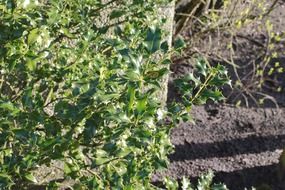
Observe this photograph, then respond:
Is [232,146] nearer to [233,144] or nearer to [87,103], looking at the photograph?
[233,144]

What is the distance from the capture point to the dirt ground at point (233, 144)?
143 inches

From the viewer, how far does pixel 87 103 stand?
6.03ft

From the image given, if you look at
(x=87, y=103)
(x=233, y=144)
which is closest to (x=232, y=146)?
(x=233, y=144)

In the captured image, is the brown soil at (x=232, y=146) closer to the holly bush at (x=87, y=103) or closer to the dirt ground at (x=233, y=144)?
the dirt ground at (x=233, y=144)

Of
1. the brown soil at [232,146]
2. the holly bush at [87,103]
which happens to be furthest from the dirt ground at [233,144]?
the holly bush at [87,103]

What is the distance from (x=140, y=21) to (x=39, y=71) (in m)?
0.59

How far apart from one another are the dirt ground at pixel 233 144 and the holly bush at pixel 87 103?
4.97 ft

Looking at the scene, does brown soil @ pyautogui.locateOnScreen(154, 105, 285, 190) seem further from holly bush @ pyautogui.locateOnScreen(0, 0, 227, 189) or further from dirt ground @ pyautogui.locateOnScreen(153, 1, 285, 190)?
holly bush @ pyautogui.locateOnScreen(0, 0, 227, 189)

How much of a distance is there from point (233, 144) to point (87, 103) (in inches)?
87.6

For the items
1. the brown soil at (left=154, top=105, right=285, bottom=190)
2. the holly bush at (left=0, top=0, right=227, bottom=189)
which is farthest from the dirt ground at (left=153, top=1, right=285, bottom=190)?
the holly bush at (left=0, top=0, right=227, bottom=189)

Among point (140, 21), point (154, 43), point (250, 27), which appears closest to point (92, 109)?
point (154, 43)

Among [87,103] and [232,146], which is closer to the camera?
[87,103]

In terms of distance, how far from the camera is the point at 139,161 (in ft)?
6.49

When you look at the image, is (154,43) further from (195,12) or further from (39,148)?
(195,12)
